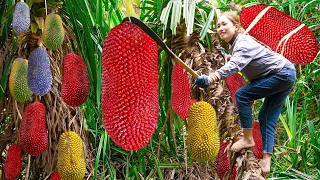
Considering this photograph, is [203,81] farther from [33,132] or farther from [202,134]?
[33,132]

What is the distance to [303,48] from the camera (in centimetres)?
108

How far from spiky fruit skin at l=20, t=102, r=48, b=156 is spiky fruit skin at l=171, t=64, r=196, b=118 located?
39 cm

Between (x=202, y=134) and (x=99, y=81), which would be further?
(x=99, y=81)

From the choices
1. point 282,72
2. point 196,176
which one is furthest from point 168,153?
point 282,72

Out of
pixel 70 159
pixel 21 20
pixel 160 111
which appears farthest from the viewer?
pixel 160 111

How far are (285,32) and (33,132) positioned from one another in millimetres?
690

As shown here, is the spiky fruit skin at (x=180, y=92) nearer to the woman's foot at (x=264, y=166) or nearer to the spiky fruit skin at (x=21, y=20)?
the woman's foot at (x=264, y=166)

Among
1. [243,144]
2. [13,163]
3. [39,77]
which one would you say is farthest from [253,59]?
[13,163]

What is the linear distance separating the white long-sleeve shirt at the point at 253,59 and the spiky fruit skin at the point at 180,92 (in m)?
0.17

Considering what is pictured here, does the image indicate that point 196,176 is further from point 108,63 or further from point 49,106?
point 108,63

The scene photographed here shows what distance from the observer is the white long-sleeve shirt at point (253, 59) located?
3.66ft

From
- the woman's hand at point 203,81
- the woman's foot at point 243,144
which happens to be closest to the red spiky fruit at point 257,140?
the woman's foot at point 243,144

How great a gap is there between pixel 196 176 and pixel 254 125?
0.58m

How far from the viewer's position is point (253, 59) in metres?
1.20
